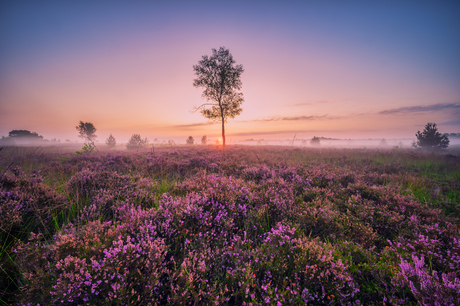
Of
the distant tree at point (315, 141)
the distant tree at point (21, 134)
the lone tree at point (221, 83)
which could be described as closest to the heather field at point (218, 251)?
the lone tree at point (221, 83)

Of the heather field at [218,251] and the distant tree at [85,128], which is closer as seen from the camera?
the heather field at [218,251]

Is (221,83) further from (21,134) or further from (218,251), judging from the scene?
(21,134)

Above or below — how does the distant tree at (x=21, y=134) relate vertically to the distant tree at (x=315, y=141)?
above

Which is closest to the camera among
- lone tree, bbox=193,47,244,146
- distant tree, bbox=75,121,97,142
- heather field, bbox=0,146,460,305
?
heather field, bbox=0,146,460,305

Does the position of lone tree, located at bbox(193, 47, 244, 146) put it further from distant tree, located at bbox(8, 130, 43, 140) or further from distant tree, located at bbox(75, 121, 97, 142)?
distant tree, located at bbox(8, 130, 43, 140)

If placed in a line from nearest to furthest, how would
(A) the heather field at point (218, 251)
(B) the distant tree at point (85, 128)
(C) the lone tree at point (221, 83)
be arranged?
(A) the heather field at point (218, 251), (C) the lone tree at point (221, 83), (B) the distant tree at point (85, 128)

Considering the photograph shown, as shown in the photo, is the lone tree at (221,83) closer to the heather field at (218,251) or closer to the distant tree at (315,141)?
the heather field at (218,251)

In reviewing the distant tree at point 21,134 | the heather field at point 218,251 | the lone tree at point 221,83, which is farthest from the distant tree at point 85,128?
the heather field at point 218,251

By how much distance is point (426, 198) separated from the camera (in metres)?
4.83

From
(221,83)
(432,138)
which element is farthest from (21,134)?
(432,138)

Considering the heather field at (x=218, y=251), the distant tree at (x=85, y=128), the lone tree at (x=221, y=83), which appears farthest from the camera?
the distant tree at (x=85, y=128)

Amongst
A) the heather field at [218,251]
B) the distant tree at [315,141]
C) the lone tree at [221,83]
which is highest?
the lone tree at [221,83]

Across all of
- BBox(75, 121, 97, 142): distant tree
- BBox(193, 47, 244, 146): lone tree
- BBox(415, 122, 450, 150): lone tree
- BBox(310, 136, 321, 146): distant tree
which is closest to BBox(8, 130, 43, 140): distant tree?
BBox(75, 121, 97, 142): distant tree

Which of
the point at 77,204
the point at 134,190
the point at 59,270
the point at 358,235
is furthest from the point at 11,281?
the point at 358,235
